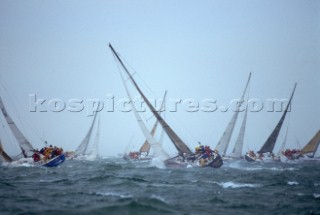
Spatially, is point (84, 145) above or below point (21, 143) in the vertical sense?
below

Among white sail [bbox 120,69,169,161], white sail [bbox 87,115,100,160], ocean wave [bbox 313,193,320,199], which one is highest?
white sail [bbox 120,69,169,161]

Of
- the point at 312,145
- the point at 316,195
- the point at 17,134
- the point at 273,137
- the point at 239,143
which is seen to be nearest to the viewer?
the point at 316,195

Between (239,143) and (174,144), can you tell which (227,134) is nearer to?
(239,143)

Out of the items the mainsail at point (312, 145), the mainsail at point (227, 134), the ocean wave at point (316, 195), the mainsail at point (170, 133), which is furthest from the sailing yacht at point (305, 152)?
the ocean wave at point (316, 195)

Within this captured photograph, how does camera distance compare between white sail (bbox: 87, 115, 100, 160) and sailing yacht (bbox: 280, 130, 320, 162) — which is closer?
sailing yacht (bbox: 280, 130, 320, 162)

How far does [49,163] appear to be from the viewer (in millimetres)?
36344

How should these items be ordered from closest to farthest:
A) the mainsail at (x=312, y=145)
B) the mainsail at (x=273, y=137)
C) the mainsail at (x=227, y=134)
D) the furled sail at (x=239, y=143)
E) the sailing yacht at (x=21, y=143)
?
the sailing yacht at (x=21, y=143)
the mainsail at (x=227, y=134)
the furled sail at (x=239, y=143)
the mainsail at (x=273, y=137)
the mainsail at (x=312, y=145)

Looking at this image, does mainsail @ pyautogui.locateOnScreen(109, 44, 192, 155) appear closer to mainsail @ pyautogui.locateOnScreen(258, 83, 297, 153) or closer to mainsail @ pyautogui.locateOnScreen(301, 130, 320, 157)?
mainsail @ pyautogui.locateOnScreen(258, 83, 297, 153)

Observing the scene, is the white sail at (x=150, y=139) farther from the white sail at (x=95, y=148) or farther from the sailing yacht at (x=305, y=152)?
the white sail at (x=95, y=148)

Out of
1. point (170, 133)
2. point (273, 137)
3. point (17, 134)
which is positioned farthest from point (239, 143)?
point (17, 134)

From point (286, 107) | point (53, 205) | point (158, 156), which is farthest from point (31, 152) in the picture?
point (286, 107)

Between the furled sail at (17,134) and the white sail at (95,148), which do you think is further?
the white sail at (95,148)

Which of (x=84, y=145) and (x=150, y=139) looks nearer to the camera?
(x=150, y=139)

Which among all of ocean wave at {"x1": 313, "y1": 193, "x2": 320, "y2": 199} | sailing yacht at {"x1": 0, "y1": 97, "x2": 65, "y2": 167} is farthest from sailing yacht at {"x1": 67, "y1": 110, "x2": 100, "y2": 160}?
ocean wave at {"x1": 313, "y1": 193, "x2": 320, "y2": 199}
